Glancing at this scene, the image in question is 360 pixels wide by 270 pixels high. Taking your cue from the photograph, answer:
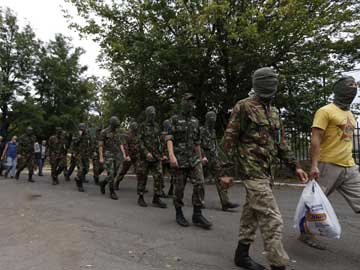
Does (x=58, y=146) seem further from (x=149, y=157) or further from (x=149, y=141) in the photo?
(x=149, y=157)

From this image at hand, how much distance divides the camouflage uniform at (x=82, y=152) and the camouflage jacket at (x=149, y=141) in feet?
10.9

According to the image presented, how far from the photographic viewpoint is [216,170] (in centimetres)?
675

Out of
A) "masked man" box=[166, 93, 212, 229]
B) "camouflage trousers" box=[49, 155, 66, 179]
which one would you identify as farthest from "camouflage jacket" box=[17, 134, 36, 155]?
"masked man" box=[166, 93, 212, 229]

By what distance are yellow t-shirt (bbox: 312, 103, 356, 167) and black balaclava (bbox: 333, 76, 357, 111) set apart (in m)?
0.07

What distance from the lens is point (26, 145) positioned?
1217 cm

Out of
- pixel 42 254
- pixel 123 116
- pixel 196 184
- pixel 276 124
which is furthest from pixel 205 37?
pixel 42 254

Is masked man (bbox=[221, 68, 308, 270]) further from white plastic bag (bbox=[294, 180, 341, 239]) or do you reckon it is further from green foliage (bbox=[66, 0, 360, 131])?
green foliage (bbox=[66, 0, 360, 131])

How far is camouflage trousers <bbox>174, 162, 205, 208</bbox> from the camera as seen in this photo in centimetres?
497

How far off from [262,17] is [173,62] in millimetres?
3129

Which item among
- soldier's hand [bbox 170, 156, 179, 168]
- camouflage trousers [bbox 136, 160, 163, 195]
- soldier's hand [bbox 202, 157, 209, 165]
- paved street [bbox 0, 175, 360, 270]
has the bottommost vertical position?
paved street [bbox 0, 175, 360, 270]

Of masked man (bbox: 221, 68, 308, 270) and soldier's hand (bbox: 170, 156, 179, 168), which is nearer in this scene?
masked man (bbox: 221, 68, 308, 270)

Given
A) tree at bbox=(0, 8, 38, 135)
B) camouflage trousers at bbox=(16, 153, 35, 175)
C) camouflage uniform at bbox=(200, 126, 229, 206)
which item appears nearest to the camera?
camouflage uniform at bbox=(200, 126, 229, 206)

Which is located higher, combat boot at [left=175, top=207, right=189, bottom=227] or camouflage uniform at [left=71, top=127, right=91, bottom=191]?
camouflage uniform at [left=71, top=127, right=91, bottom=191]

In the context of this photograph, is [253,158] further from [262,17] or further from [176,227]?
[262,17]
